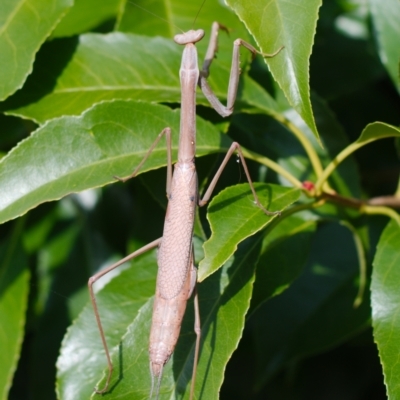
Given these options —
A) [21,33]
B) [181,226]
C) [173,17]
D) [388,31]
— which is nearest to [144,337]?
[181,226]

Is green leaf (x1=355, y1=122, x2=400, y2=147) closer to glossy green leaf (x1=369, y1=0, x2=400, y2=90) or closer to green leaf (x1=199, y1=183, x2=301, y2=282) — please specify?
green leaf (x1=199, y1=183, x2=301, y2=282)

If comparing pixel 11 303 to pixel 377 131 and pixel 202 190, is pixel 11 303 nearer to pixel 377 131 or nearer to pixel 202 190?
pixel 202 190

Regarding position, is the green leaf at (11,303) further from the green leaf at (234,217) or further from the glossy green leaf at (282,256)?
the green leaf at (234,217)

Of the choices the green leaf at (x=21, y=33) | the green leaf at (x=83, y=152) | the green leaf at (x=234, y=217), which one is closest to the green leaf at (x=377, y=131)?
the green leaf at (x=234, y=217)

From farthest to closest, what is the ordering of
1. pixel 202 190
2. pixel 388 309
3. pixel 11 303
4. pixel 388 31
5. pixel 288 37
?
pixel 388 31 → pixel 11 303 → pixel 202 190 → pixel 388 309 → pixel 288 37

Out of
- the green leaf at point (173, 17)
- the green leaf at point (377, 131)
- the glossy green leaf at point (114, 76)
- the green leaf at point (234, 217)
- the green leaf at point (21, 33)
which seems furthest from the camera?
the green leaf at point (173, 17)

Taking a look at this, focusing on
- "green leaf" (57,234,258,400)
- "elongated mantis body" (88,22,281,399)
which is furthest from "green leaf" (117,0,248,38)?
"green leaf" (57,234,258,400)

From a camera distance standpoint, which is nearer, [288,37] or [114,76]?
[288,37]

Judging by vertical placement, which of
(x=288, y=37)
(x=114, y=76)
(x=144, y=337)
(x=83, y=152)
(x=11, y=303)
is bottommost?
(x=144, y=337)

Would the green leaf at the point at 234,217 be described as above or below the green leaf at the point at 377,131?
below
